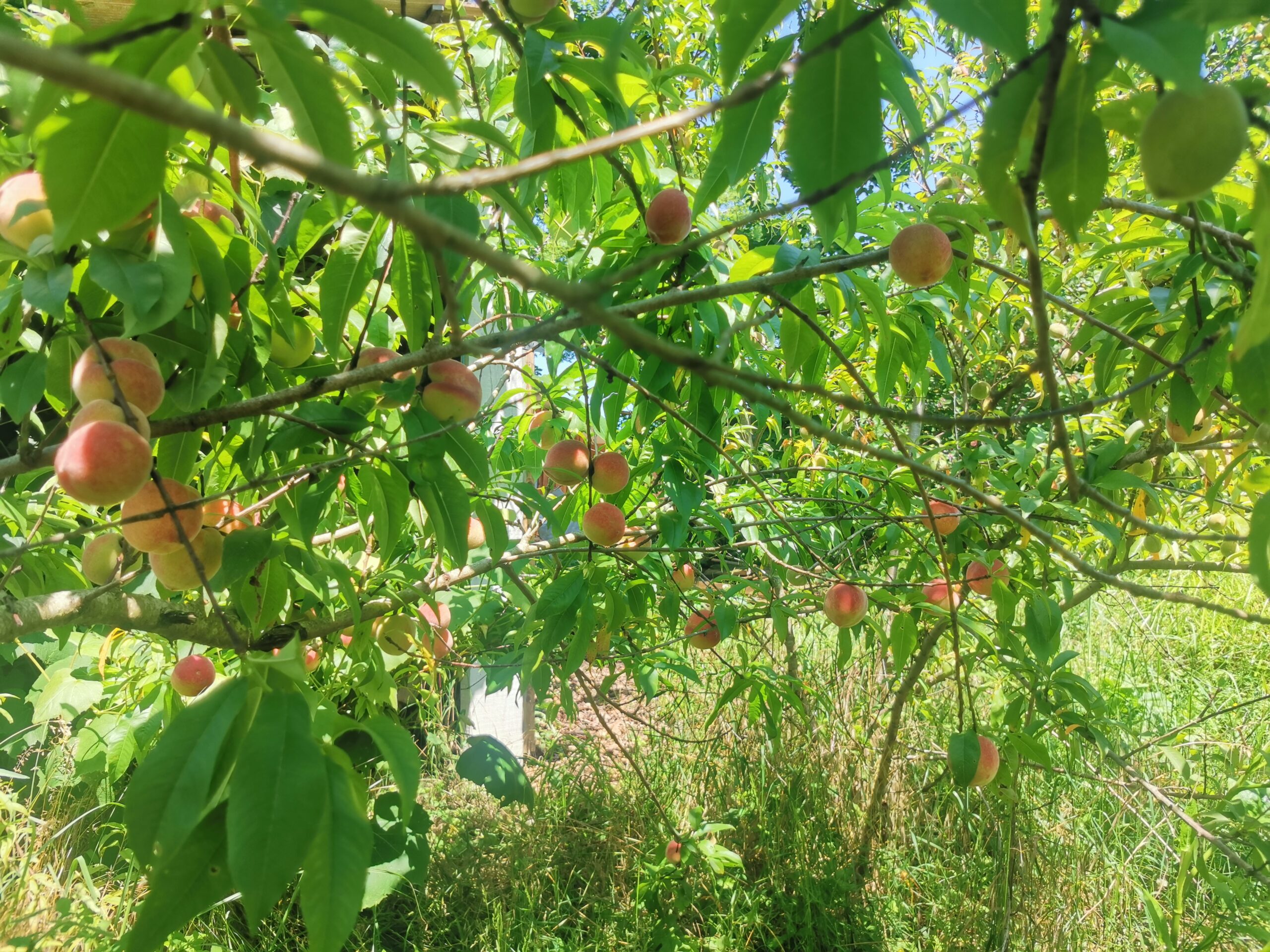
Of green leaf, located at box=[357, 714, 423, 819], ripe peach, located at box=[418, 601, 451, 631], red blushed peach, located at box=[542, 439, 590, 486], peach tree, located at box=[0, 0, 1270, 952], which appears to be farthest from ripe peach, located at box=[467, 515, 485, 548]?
green leaf, located at box=[357, 714, 423, 819]

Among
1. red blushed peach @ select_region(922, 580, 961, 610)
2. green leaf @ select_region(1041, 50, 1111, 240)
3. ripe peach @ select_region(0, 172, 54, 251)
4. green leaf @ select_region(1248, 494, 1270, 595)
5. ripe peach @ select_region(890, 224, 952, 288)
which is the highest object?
ripe peach @ select_region(890, 224, 952, 288)

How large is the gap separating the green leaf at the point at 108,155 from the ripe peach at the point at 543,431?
41.4 inches

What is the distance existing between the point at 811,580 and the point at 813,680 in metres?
1.08

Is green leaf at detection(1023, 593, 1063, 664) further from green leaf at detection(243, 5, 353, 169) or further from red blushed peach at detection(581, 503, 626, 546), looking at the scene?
green leaf at detection(243, 5, 353, 169)

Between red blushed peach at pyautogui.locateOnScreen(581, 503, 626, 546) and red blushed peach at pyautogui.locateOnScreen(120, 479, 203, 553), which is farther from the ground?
red blushed peach at pyautogui.locateOnScreen(581, 503, 626, 546)

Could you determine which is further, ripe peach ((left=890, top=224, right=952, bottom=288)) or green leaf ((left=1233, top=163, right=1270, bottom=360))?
ripe peach ((left=890, top=224, right=952, bottom=288))

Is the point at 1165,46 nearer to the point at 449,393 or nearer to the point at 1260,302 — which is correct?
the point at 1260,302

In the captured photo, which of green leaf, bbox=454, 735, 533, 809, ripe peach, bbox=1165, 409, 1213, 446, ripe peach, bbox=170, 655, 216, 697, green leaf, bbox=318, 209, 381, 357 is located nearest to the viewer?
green leaf, bbox=318, 209, 381, 357

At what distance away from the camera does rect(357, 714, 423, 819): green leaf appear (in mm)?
509

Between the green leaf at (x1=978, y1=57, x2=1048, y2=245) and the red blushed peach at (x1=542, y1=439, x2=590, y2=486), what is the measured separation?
0.97 meters

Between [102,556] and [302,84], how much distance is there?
2.33ft

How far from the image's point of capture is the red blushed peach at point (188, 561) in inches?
31.2

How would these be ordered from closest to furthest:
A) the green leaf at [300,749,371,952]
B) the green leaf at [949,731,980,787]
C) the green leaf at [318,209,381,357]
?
the green leaf at [300,749,371,952]
the green leaf at [318,209,381,357]
the green leaf at [949,731,980,787]

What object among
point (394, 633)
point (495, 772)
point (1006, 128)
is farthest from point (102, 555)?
point (495, 772)
